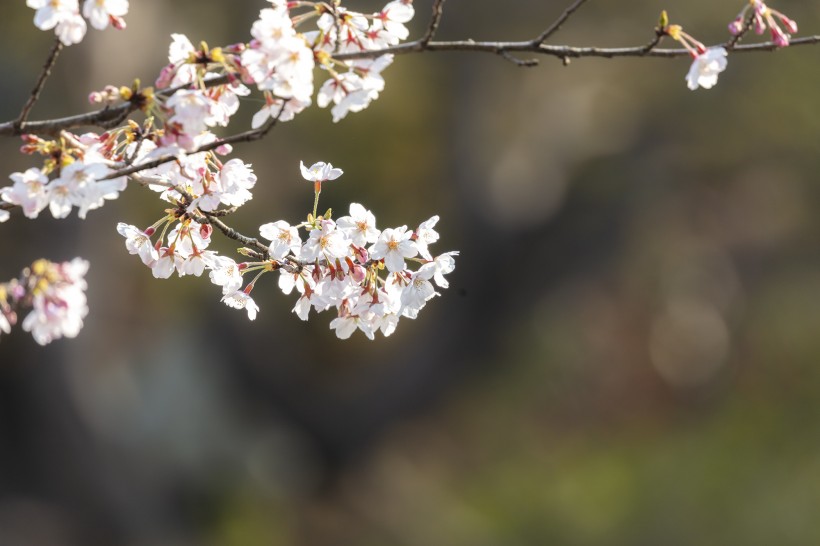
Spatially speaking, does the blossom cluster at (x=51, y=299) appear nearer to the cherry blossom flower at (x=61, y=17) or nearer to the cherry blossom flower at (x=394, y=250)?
the cherry blossom flower at (x=61, y=17)

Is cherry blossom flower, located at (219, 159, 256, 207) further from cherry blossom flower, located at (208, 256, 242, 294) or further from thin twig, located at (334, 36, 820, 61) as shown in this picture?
thin twig, located at (334, 36, 820, 61)

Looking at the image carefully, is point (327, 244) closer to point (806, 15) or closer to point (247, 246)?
point (247, 246)

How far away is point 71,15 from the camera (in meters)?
1.16

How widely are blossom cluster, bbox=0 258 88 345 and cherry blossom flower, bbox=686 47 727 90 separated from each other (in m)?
0.82

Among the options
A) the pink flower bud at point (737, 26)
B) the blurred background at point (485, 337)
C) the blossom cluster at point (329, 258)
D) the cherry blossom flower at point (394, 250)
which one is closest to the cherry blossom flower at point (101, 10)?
the blossom cluster at point (329, 258)

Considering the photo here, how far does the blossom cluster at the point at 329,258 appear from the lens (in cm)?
132

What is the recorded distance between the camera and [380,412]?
594 centimetres

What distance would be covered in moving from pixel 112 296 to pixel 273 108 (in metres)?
4.79

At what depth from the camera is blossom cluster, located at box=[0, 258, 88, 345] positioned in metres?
1.04

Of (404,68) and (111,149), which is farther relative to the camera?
(404,68)

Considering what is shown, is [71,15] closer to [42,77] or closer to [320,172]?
[42,77]

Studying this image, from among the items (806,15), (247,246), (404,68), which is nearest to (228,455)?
(404,68)

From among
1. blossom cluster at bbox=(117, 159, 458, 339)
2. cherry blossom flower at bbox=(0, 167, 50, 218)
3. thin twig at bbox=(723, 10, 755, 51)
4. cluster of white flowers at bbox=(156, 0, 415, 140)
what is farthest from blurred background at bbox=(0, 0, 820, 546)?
cherry blossom flower at bbox=(0, 167, 50, 218)

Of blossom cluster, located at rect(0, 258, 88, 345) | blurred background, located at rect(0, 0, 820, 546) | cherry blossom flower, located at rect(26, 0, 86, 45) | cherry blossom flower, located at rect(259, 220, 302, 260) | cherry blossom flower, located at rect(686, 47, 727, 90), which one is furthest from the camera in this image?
blurred background, located at rect(0, 0, 820, 546)
